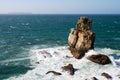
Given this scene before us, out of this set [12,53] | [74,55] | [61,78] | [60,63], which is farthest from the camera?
[12,53]

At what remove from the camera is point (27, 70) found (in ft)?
156

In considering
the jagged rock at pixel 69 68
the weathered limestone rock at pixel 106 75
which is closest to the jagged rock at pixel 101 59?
the weathered limestone rock at pixel 106 75

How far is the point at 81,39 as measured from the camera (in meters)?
55.3

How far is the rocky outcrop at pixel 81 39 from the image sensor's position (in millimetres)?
54250

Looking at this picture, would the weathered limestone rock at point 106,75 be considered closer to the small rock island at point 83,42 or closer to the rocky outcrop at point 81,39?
the small rock island at point 83,42

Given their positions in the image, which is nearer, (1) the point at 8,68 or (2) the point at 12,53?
(1) the point at 8,68

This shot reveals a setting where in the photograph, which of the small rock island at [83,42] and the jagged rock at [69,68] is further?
the small rock island at [83,42]

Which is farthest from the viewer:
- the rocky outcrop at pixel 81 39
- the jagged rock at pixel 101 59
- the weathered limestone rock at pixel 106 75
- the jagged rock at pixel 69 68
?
the rocky outcrop at pixel 81 39

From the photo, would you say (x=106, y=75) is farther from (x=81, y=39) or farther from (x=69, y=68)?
(x=81, y=39)

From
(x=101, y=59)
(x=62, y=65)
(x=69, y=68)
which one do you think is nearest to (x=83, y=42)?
(x=101, y=59)

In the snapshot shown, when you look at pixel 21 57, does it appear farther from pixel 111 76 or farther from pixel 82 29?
pixel 111 76

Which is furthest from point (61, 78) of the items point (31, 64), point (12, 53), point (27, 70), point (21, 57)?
point (12, 53)

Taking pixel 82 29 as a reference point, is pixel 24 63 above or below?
below

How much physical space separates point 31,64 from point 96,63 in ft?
42.6
